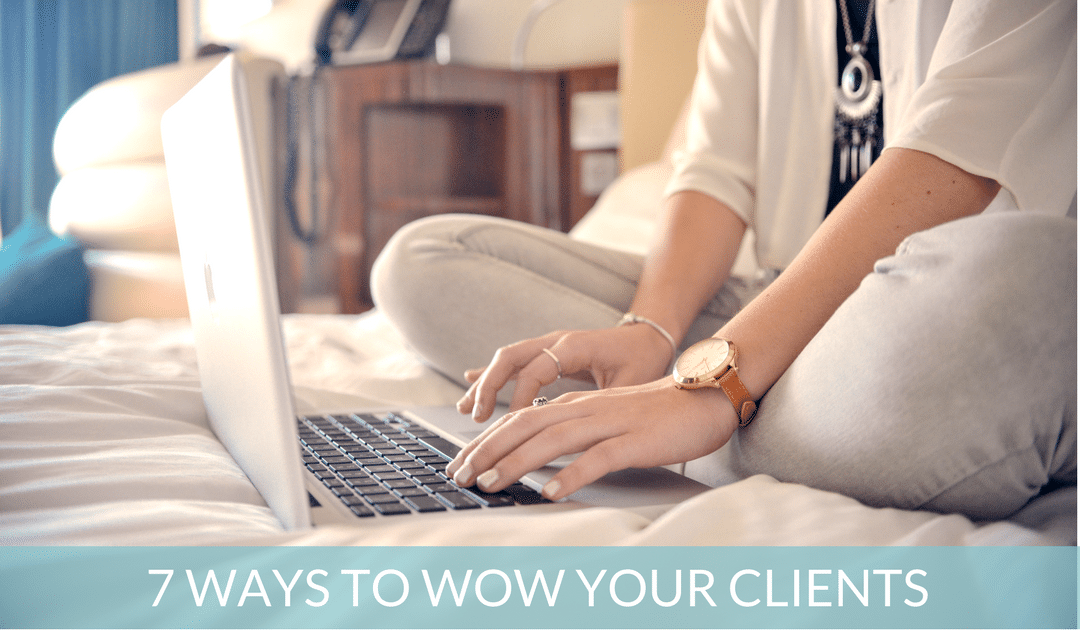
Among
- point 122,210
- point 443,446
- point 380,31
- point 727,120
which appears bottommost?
point 122,210

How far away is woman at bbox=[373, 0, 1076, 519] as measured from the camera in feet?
1.58

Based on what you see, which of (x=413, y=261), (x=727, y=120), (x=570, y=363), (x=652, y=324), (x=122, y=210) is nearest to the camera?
(x=570, y=363)

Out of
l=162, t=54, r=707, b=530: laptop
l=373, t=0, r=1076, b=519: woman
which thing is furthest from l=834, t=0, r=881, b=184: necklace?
l=162, t=54, r=707, b=530: laptop

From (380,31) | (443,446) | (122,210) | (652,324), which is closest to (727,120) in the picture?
(652,324)

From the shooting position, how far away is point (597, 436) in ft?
1.74

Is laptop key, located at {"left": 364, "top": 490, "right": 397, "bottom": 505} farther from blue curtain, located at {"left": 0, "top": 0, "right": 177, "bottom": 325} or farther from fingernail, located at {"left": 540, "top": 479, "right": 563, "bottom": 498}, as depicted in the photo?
blue curtain, located at {"left": 0, "top": 0, "right": 177, "bottom": 325}

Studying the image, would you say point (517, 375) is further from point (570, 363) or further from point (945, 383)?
point (945, 383)

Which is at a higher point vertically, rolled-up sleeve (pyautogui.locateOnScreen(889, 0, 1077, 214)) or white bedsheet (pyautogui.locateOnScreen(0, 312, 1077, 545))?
rolled-up sleeve (pyautogui.locateOnScreen(889, 0, 1077, 214))

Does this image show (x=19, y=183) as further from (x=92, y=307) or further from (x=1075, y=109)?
(x=1075, y=109)

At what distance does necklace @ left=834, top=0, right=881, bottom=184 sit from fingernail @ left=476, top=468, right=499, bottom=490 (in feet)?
2.20

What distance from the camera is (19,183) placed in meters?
3.10

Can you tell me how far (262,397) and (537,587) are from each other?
181 mm

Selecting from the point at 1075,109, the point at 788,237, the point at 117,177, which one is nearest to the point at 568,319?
the point at 788,237

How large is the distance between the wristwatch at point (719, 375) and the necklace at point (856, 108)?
1.61 ft
